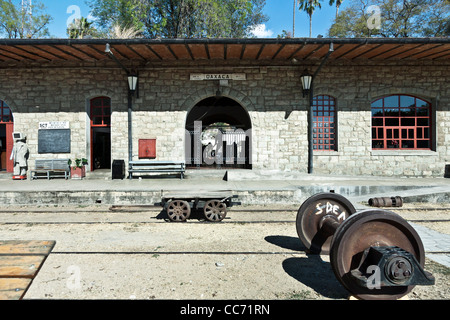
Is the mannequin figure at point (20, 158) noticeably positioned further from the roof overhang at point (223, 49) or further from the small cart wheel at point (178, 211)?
the small cart wheel at point (178, 211)

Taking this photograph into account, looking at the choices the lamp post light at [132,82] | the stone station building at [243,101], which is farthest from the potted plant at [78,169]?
the lamp post light at [132,82]

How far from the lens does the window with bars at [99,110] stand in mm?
12977

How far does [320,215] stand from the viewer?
4.19 m

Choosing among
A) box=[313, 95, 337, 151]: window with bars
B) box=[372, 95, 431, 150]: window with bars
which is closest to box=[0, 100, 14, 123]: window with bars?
box=[313, 95, 337, 151]: window with bars

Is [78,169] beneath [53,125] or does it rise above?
beneath

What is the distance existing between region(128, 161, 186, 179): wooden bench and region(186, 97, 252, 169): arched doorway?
1.51m

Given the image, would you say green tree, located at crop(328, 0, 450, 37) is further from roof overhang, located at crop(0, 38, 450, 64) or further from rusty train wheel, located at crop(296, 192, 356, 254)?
rusty train wheel, located at crop(296, 192, 356, 254)

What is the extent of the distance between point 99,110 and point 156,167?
3711 millimetres

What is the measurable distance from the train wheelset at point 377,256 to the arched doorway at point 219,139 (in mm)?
10663

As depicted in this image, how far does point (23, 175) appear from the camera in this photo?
12219 mm

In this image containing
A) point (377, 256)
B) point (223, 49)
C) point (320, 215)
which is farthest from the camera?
point (223, 49)

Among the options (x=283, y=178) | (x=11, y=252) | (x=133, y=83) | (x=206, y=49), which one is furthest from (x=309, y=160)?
(x=11, y=252)

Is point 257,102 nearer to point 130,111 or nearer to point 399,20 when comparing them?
point 130,111

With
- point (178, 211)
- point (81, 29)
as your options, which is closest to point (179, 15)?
point (81, 29)
